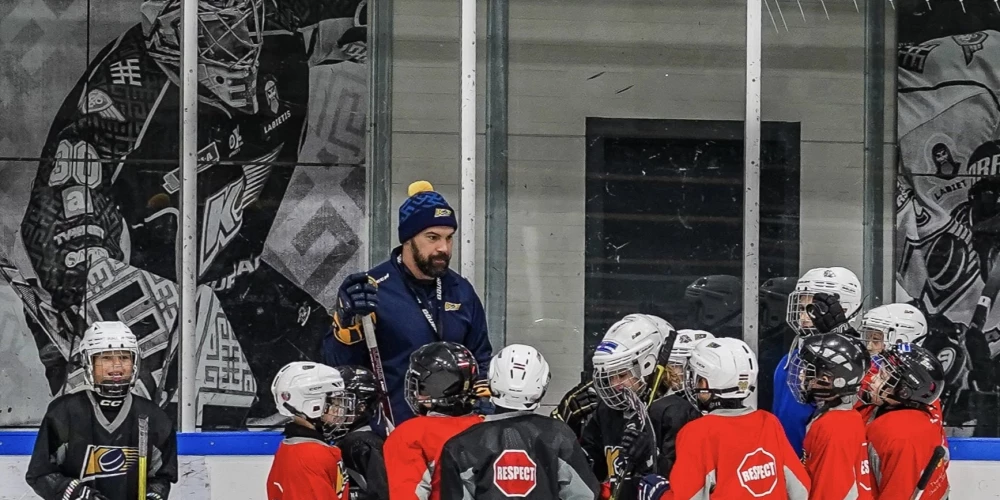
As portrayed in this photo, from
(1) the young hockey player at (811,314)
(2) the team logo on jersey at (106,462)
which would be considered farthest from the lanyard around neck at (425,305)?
(1) the young hockey player at (811,314)

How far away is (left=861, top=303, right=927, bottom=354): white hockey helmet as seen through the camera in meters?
5.43

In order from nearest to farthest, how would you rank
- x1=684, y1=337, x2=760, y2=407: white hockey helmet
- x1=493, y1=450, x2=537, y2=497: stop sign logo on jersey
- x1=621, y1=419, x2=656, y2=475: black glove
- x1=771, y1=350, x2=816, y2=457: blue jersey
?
x1=493, y1=450, x2=537, y2=497: stop sign logo on jersey → x1=684, y1=337, x2=760, y2=407: white hockey helmet → x1=621, y1=419, x2=656, y2=475: black glove → x1=771, y1=350, x2=816, y2=457: blue jersey

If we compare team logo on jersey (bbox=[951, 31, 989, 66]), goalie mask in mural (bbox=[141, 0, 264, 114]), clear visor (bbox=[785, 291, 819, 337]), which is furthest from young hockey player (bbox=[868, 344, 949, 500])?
goalie mask in mural (bbox=[141, 0, 264, 114])

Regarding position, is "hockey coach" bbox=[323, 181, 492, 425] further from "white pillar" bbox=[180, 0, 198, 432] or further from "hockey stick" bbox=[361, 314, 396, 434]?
"white pillar" bbox=[180, 0, 198, 432]

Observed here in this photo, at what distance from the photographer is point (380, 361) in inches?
187

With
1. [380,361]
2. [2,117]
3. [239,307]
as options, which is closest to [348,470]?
[380,361]

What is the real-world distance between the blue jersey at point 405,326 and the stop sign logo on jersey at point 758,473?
988 millimetres

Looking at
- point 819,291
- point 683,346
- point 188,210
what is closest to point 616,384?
point 683,346

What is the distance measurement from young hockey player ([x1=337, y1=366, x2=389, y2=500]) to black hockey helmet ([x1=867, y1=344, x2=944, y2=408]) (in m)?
1.58

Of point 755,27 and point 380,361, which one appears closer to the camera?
point 380,361

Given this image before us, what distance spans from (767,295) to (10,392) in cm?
311

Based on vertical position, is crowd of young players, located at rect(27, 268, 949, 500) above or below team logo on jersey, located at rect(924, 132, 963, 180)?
below

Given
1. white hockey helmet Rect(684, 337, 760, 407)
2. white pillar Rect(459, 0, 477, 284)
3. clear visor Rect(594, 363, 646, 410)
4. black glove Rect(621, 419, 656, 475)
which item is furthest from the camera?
white pillar Rect(459, 0, 477, 284)

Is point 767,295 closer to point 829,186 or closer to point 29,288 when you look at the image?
point 829,186
